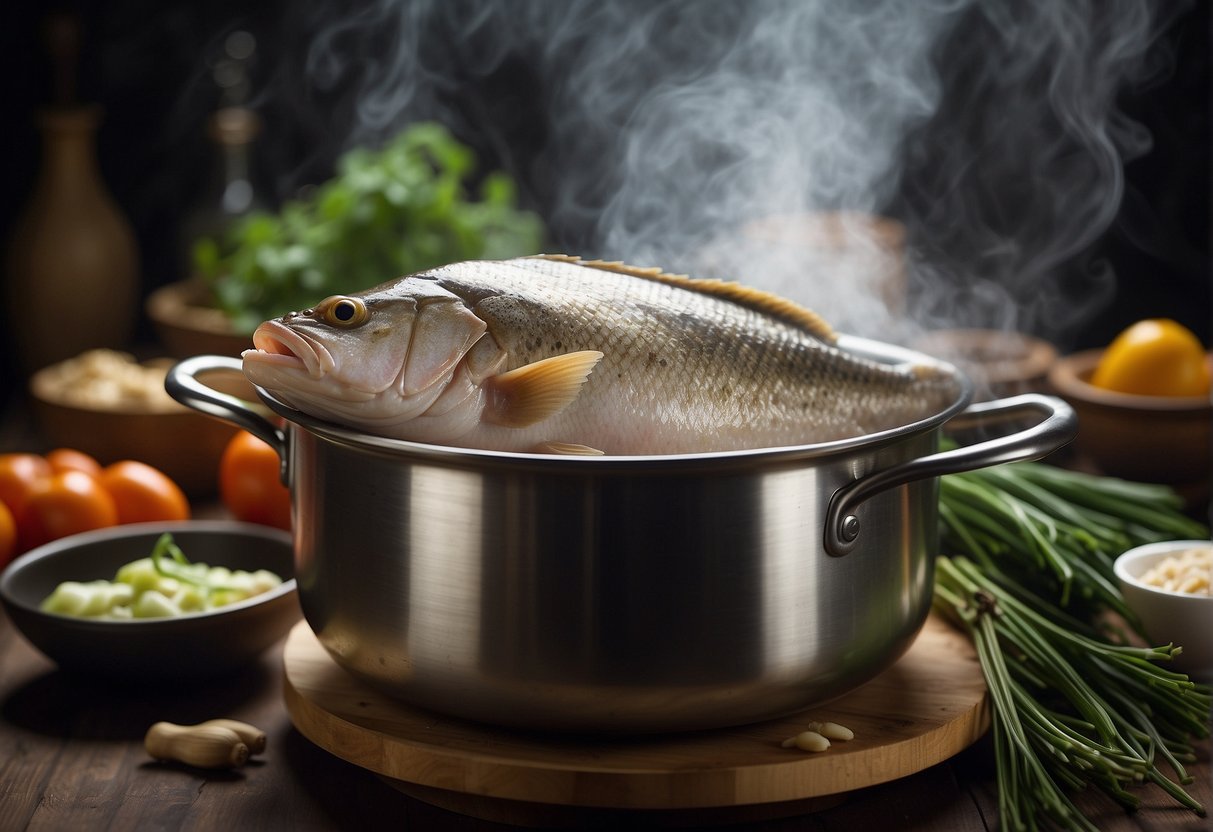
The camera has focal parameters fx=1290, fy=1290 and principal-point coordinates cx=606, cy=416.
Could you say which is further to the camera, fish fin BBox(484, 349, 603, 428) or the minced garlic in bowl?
the minced garlic in bowl

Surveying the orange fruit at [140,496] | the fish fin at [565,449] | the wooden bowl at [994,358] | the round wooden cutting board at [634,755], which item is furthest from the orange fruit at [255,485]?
the wooden bowl at [994,358]

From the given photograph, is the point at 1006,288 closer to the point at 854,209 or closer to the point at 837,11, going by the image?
the point at 854,209

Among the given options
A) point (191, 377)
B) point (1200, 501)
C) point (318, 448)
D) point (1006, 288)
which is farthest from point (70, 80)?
point (1200, 501)

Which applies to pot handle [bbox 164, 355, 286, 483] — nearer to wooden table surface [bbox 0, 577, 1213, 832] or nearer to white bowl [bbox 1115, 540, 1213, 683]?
wooden table surface [bbox 0, 577, 1213, 832]

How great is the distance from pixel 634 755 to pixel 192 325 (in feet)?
5.47

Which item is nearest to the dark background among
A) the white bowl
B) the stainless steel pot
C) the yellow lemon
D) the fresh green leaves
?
the fresh green leaves

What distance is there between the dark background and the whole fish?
1.97 metres

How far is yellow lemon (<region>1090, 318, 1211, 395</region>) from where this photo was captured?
2.37 meters

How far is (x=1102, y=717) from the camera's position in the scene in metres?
1.38

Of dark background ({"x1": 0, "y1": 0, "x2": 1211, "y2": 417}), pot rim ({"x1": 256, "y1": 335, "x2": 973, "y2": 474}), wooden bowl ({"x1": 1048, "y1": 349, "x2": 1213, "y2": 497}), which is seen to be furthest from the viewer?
dark background ({"x1": 0, "y1": 0, "x2": 1211, "y2": 417})

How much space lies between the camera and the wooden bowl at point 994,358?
2.41 meters

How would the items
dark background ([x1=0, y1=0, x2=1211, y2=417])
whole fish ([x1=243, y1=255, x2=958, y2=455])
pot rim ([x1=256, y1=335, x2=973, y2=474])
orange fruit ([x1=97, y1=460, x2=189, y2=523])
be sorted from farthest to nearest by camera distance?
dark background ([x1=0, y1=0, x2=1211, y2=417])
orange fruit ([x1=97, y1=460, x2=189, y2=523])
whole fish ([x1=243, y1=255, x2=958, y2=455])
pot rim ([x1=256, y1=335, x2=973, y2=474])

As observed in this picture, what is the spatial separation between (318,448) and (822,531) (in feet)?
1.69

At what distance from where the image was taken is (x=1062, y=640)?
4.99ft
